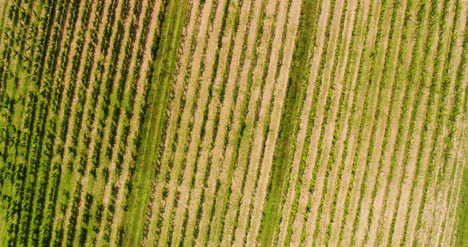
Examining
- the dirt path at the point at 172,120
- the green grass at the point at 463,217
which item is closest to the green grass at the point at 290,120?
the dirt path at the point at 172,120

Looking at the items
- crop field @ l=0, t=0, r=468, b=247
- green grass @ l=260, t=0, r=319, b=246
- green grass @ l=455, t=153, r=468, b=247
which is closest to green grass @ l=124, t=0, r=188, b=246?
crop field @ l=0, t=0, r=468, b=247

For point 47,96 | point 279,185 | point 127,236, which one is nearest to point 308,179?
point 279,185

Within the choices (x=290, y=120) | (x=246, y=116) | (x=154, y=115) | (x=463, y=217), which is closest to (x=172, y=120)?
(x=154, y=115)

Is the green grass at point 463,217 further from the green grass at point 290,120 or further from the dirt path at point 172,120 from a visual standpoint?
the dirt path at point 172,120

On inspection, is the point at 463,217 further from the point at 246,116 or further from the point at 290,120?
the point at 246,116

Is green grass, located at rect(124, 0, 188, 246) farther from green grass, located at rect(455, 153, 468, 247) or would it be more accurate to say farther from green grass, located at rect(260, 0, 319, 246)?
green grass, located at rect(455, 153, 468, 247)

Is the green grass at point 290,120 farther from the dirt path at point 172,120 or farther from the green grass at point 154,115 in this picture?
the green grass at point 154,115
